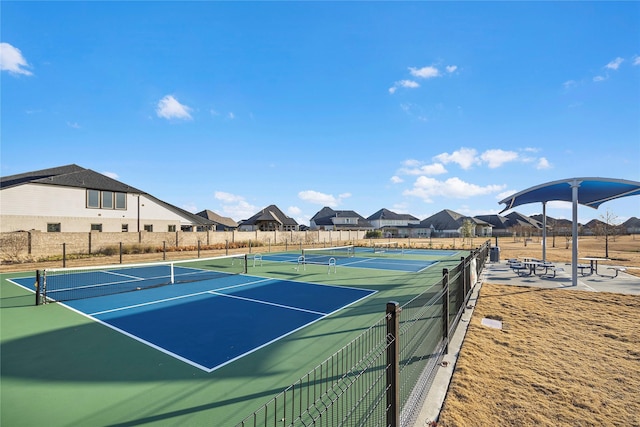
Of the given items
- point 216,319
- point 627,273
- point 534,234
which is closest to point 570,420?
point 216,319

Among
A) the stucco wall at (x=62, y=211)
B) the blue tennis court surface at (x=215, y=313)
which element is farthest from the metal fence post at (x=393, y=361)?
the stucco wall at (x=62, y=211)

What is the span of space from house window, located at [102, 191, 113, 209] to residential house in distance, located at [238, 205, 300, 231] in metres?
34.0

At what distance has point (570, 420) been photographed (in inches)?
139

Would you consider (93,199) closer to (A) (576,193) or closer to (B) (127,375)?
(B) (127,375)

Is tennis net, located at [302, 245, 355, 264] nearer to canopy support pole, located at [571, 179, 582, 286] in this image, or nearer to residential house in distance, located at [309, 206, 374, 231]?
canopy support pole, located at [571, 179, 582, 286]

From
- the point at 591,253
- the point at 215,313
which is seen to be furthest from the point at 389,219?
the point at 215,313

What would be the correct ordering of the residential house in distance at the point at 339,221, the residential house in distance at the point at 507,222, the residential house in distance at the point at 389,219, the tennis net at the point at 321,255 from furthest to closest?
the residential house in distance at the point at 389,219, the residential house in distance at the point at 339,221, the residential house in distance at the point at 507,222, the tennis net at the point at 321,255

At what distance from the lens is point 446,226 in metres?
80.9

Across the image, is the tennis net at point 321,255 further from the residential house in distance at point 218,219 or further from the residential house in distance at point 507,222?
the residential house in distance at point 507,222

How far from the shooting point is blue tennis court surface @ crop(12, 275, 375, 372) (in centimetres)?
606

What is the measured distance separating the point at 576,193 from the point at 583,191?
3.40m

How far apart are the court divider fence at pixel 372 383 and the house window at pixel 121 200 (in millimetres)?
33349

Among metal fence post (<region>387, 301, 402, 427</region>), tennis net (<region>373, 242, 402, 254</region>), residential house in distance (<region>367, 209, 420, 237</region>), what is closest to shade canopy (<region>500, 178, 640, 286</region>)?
metal fence post (<region>387, 301, 402, 427</region>)

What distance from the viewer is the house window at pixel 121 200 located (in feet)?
104
